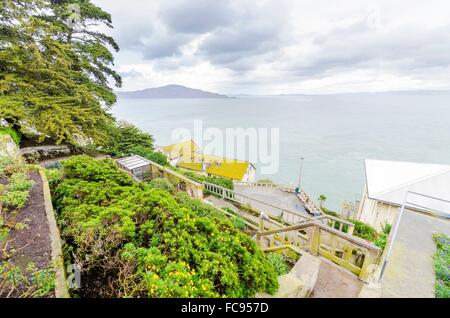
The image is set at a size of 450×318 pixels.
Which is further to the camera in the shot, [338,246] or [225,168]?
[225,168]

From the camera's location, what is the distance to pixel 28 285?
2.24 metres

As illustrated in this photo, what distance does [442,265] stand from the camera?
352cm

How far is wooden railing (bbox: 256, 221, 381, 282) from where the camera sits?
3.48 m

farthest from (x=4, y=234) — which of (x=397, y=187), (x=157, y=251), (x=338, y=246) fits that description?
(x=397, y=187)

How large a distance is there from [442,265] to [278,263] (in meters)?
2.86

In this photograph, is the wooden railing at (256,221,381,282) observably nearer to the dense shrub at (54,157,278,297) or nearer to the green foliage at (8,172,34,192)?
the dense shrub at (54,157,278,297)

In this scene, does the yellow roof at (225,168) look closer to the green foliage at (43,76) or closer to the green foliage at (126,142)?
the green foliage at (126,142)

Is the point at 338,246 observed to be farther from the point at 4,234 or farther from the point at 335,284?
the point at 4,234

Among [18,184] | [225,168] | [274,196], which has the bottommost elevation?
[274,196]

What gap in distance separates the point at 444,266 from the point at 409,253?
0.47m

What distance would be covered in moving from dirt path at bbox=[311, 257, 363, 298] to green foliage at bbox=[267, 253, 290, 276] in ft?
1.84

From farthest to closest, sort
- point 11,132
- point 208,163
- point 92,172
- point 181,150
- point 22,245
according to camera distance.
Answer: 1. point 181,150
2. point 208,163
3. point 11,132
4. point 92,172
5. point 22,245

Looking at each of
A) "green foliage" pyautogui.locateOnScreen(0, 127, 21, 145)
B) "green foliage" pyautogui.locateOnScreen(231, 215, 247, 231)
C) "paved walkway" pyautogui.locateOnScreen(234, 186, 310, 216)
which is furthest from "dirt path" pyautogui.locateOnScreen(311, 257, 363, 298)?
"paved walkway" pyautogui.locateOnScreen(234, 186, 310, 216)

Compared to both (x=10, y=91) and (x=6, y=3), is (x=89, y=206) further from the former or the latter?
(x=6, y=3)
